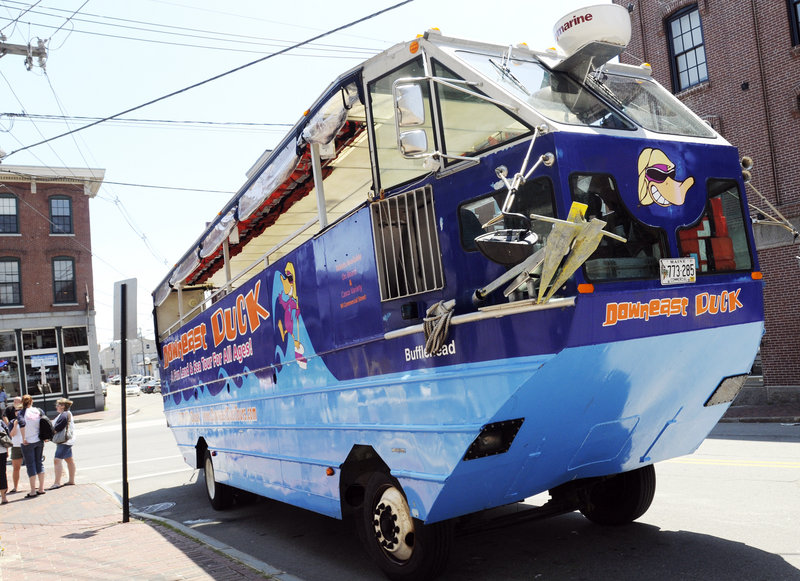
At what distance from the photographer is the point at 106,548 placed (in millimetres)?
7766

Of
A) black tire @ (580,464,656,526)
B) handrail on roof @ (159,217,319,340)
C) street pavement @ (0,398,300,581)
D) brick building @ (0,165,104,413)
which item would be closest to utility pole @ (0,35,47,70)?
handrail on roof @ (159,217,319,340)

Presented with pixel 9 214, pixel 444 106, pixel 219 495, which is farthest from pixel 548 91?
pixel 9 214

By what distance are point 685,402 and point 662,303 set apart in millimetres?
1034

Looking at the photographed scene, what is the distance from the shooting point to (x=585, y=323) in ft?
13.5

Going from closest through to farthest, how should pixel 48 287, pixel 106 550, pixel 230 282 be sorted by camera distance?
pixel 106 550 → pixel 230 282 → pixel 48 287

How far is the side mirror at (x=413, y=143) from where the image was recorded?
4.64 m

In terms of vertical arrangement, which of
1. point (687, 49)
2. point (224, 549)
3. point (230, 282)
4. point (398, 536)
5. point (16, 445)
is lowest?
point (224, 549)

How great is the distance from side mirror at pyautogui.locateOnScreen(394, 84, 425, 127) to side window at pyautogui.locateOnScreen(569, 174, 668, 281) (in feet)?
3.51

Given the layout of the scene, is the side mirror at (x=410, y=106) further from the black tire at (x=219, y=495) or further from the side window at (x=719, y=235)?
the black tire at (x=219, y=495)

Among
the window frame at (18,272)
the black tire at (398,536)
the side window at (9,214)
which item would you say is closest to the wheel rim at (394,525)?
the black tire at (398,536)

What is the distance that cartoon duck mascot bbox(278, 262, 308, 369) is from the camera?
6.67 meters

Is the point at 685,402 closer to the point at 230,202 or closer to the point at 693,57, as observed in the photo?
the point at 230,202

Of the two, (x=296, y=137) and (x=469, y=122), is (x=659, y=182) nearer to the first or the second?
(x=469, y=122)

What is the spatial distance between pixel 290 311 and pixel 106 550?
3.43 metres
